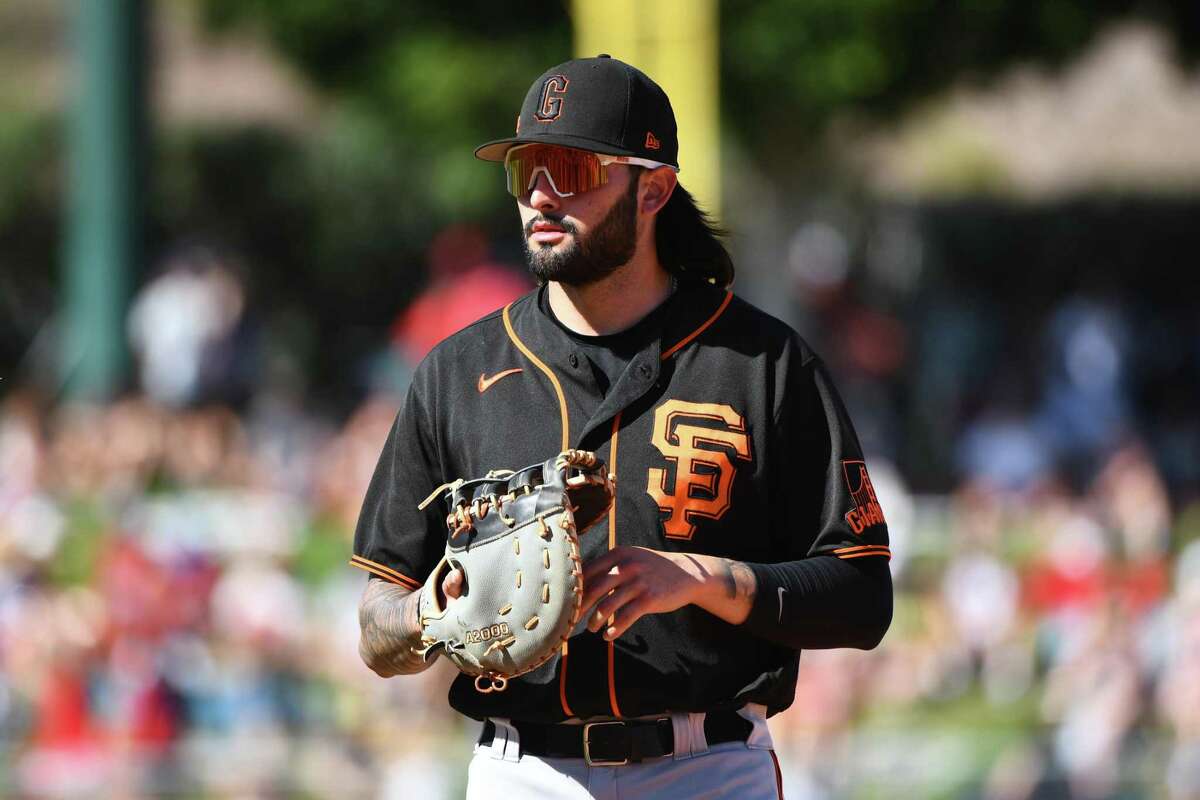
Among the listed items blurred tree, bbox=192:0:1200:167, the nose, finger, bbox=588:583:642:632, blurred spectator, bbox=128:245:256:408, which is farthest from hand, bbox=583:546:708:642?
blurred tree, bbox=192:0:1200:167

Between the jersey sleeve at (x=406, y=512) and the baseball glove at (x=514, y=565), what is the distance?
190 millimetres

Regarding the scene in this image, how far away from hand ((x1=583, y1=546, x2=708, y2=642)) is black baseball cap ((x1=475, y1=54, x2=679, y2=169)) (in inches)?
29.1

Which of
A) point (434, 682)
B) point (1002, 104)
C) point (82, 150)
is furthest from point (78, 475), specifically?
point (1002, 104)

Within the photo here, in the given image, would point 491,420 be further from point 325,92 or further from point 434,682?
point 325,92

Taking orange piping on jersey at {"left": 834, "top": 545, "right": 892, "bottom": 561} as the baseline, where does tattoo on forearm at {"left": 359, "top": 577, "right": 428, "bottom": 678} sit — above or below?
below

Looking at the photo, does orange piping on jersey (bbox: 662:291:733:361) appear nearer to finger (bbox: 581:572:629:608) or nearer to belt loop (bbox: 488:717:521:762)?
finger (bbox: 581:572:629:608)

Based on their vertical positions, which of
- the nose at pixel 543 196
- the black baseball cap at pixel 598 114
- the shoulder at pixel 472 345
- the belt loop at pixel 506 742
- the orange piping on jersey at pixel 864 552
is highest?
the black baseball cap at pixel 598 114

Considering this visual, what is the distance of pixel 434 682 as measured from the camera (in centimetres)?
794

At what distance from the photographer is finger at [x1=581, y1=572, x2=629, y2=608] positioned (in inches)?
116

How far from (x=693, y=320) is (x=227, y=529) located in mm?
5603

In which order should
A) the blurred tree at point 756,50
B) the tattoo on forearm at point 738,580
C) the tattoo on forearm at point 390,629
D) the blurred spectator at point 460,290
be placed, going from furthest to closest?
the blurred tree at point 756,50, the blurred spectator at point 460,290, the tattoo on forearm at point 390,629, the tattoo on forearm at point 738,580

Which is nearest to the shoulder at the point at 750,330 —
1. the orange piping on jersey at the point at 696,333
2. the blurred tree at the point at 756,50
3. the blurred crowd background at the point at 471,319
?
the orange piping on jersey at the point at 696,333

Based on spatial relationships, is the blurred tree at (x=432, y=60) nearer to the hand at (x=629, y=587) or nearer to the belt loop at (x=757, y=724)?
the belt loop at (x=757, y=724)

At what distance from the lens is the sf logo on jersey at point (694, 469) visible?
321 cm
